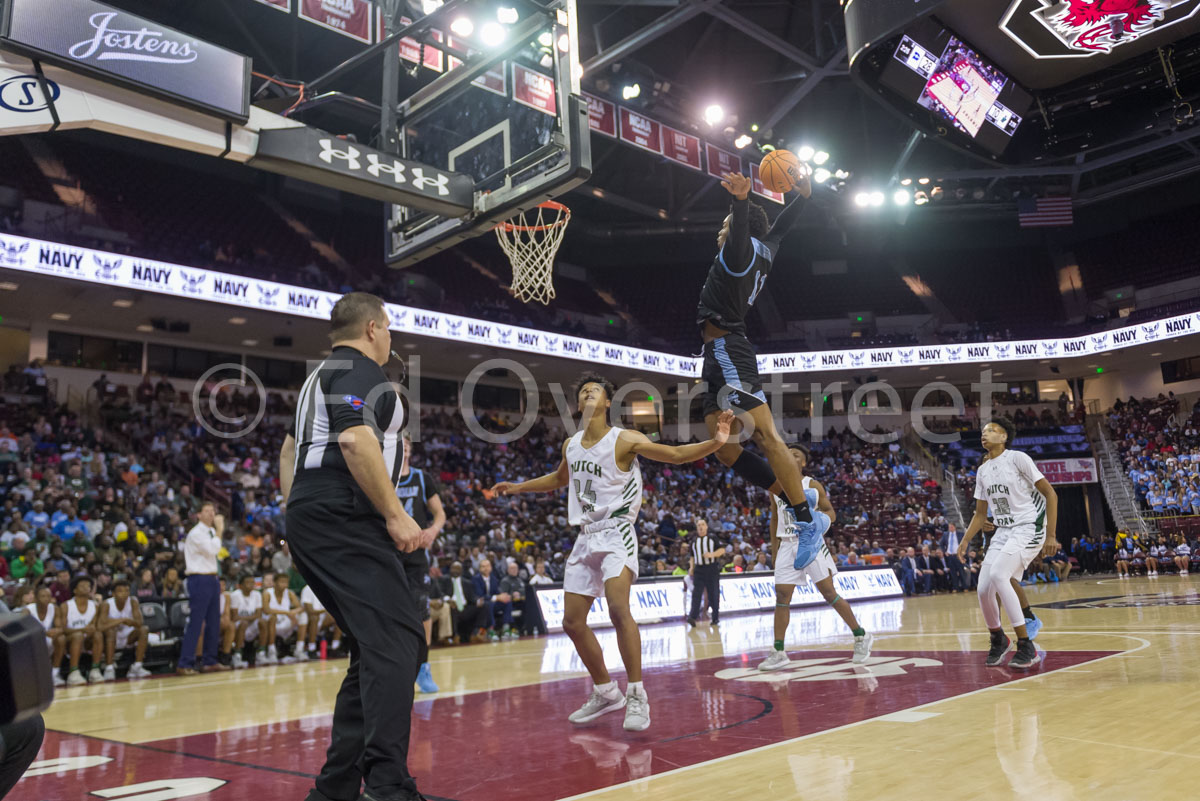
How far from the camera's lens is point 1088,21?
11.2m

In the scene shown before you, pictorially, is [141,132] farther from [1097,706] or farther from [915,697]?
[1097,706]

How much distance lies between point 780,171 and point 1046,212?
2243 cm

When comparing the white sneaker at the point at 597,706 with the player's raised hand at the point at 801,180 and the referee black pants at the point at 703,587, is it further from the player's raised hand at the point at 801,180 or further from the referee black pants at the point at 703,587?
the referee black pants at the point at 703,587

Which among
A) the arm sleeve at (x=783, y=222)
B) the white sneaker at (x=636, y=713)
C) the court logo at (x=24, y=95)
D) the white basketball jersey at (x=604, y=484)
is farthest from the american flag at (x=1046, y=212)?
the court logo at (x=24, y=95)

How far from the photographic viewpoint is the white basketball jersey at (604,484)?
4.88 m

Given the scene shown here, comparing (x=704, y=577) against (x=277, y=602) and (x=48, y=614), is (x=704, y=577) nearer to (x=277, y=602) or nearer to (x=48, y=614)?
(x=277, y=602)

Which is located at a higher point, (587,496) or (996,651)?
(587,496)

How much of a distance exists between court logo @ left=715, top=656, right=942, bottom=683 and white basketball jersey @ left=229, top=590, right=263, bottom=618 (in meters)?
6.11

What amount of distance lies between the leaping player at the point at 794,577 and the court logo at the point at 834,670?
4.7 inches

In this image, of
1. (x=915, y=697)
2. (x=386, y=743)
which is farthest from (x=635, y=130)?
(x=386, y=743)

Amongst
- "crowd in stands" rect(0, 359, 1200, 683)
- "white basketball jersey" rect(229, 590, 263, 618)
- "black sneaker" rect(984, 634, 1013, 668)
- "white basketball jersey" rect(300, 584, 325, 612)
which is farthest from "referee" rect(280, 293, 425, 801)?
"white basketball jersey" rect(300, 584, 325, 612)

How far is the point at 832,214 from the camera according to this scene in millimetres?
28656

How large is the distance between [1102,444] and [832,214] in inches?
495

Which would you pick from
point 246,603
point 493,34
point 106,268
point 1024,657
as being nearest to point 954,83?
point 493,34
